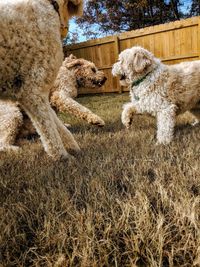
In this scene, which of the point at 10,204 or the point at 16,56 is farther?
the point at 16,56

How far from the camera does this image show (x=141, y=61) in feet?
13.4

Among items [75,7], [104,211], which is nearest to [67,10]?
[75,7]

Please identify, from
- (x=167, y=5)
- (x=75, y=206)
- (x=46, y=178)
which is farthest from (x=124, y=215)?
(x=167, y=5)

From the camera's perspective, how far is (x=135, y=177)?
2428 mm

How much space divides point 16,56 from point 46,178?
3.66 ft

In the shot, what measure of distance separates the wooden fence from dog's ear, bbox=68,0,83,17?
872 cm

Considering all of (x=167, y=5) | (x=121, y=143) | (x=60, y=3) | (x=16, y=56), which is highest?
(x=167, y=5)

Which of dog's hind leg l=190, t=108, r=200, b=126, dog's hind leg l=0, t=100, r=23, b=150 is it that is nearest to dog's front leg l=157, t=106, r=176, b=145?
dog's hind leg l=190, t=108, r=200, b=126

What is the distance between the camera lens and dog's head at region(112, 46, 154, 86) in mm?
4090

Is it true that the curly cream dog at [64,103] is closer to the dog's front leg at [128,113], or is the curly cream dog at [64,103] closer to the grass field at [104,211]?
the dog's front leg at [128,113]

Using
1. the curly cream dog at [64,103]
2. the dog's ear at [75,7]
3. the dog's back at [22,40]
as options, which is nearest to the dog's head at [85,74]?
the curly cream dog at [64,103]

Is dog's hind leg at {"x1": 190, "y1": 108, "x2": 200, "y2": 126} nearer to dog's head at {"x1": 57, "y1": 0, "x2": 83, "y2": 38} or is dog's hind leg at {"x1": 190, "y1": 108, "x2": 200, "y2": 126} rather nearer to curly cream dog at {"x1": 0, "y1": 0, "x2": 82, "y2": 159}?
dog's head at {"x1": 57, "y1": 0, "x2": 83, "y2": 38}

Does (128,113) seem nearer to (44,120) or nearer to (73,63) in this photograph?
(44,120)

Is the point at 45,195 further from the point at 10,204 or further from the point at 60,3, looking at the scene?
the point at 60,3
